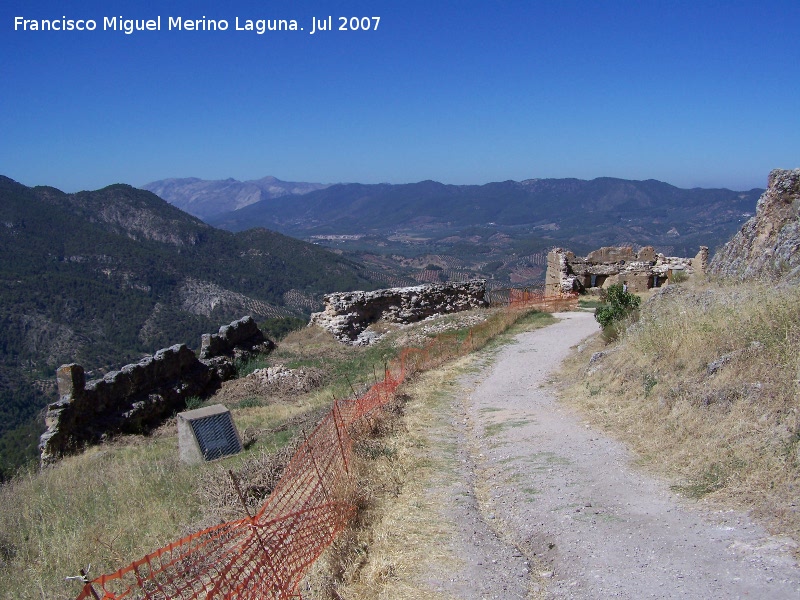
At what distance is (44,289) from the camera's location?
5550cm

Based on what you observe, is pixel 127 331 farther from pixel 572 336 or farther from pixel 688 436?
pixel 688 436

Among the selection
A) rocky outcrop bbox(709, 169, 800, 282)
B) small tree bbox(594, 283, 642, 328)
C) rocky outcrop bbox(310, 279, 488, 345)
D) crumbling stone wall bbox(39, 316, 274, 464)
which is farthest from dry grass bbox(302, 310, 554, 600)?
Answer: rocky outcrop bbox(310, 279, 488, 345)

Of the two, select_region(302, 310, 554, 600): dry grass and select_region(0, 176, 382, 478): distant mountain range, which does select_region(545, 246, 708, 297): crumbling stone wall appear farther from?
select_region(0, 176, 382, 478): distant mountain range

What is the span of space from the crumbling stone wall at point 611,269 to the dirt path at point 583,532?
18.5m

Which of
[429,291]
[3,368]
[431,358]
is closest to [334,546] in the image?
[431,358]

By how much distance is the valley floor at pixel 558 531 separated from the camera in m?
4.45

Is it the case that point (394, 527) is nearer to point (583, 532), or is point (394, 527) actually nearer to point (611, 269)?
point (583, 532)

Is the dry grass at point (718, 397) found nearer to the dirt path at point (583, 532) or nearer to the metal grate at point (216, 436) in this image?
the dirt path at point (583, 532)

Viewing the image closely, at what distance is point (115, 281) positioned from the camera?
66.9m

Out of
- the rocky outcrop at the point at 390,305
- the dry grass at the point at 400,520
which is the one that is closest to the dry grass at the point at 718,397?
the dry grass at the point at 400,520

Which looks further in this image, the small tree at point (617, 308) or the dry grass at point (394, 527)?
the small tree at point (617, 308)

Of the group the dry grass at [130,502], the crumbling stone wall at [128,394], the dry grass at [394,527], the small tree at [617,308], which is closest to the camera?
the dry grass at [394,527]

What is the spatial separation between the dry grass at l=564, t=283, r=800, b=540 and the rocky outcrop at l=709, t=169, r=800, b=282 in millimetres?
1092

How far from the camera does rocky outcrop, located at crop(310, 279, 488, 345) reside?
2297 centimetres
